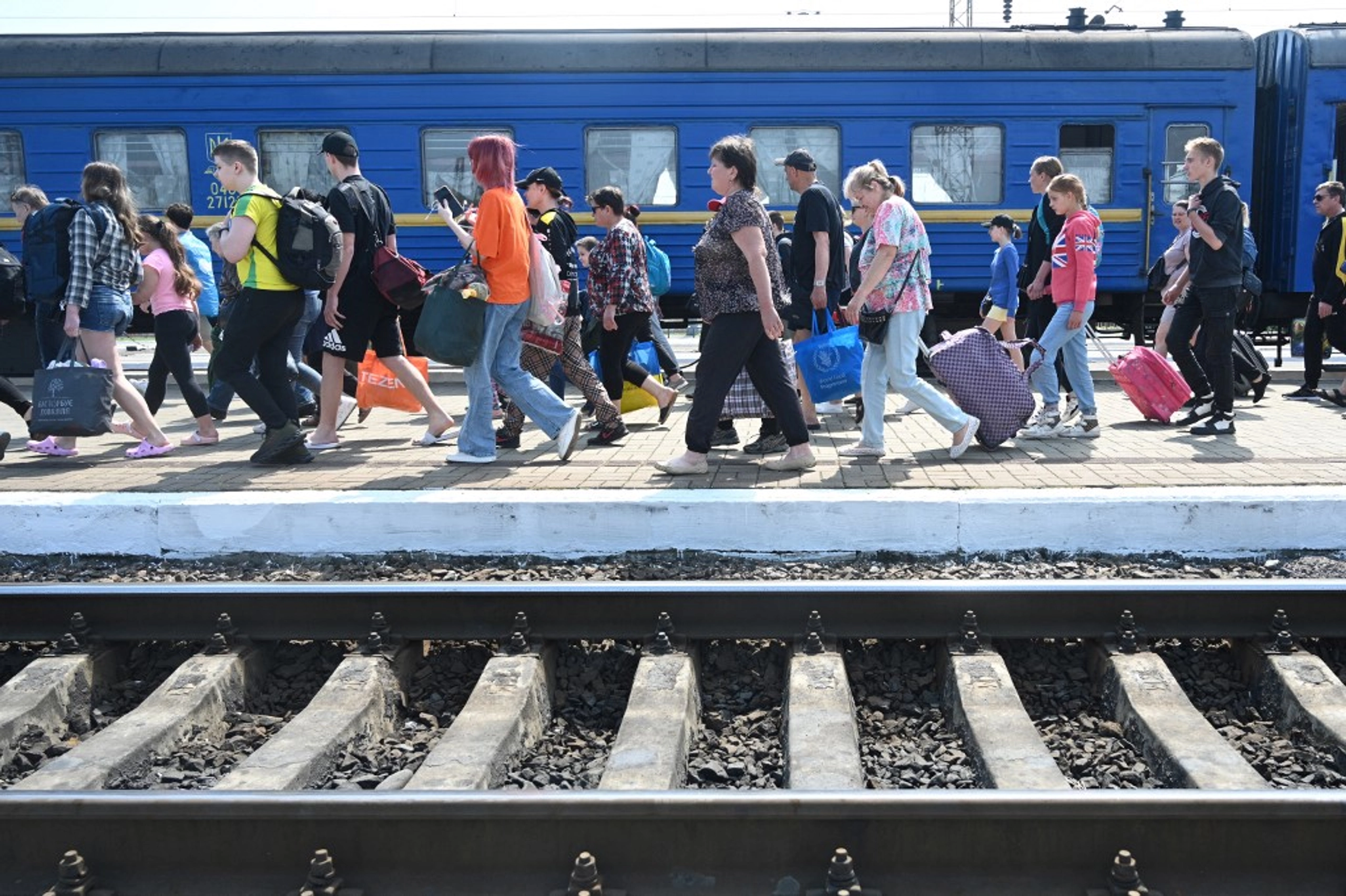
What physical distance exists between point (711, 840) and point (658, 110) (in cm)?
1152

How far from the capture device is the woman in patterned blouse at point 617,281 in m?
8.31

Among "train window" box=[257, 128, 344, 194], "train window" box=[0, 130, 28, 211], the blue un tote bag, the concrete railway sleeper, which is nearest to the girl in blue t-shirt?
the blue un tote bag

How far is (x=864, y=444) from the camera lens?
7309mm

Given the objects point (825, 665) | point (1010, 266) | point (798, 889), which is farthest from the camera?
point (1010, 266)

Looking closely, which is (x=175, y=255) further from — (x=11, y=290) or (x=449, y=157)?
(x=449, y=157)

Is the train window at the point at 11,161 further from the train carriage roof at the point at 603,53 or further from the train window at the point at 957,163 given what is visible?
the train window at the point at 957,163

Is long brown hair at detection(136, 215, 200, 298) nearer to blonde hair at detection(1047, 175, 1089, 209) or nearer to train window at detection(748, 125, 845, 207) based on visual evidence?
blonde hair at detection(1047, 175, 1089, 209)

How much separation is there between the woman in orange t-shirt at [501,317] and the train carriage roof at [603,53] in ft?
22.2

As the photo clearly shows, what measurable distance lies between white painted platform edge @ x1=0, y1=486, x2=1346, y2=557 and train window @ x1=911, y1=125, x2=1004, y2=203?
8.31 meters

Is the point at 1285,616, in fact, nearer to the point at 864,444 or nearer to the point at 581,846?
the point at 581,846

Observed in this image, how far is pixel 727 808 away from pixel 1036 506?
3159 millimetres

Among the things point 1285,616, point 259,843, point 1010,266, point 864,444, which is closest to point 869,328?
point 864,444

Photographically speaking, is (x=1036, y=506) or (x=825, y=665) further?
(x=1036, y=506)

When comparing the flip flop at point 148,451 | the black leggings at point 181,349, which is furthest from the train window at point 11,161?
the flip flop at point 148,451
